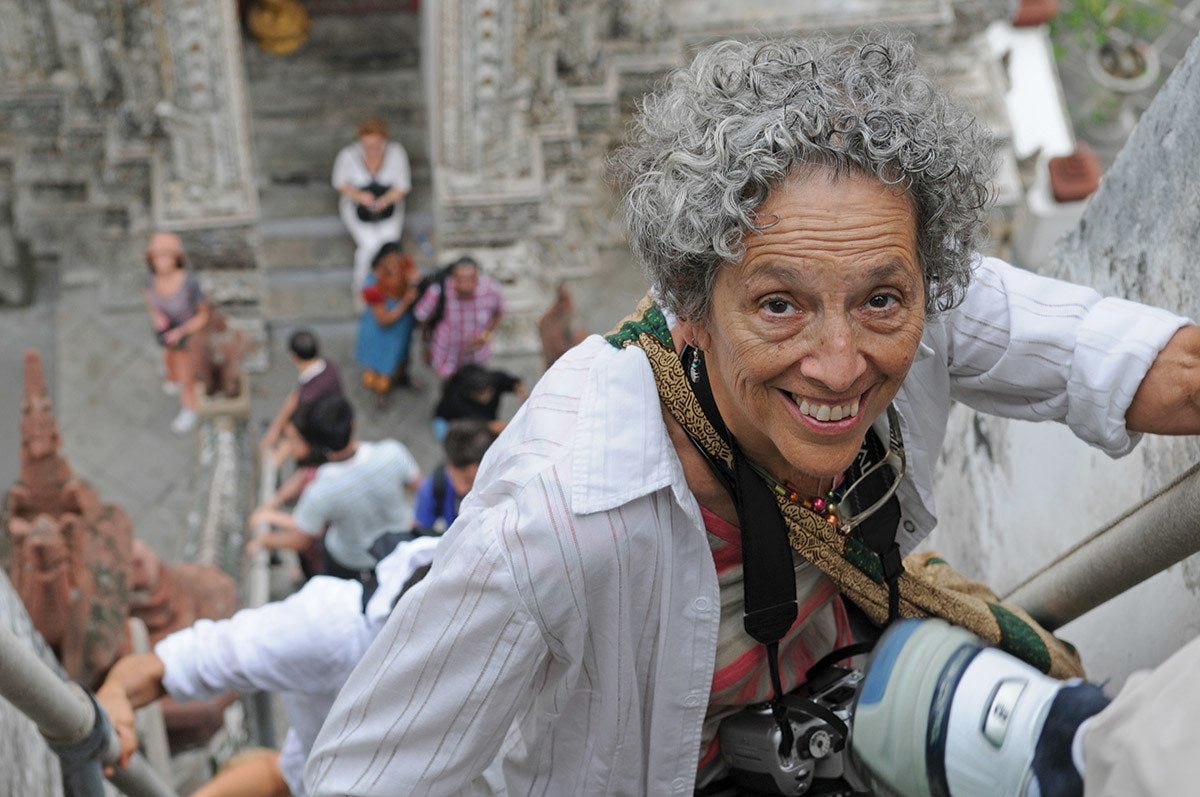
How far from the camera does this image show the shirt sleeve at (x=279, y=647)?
3.46 meters

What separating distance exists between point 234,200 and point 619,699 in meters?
6.84

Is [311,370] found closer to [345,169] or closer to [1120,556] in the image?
[345,169]

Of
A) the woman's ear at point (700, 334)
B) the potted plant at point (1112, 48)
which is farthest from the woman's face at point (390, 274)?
the woman's ear at point (700, 334)

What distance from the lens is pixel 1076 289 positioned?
8.55ft

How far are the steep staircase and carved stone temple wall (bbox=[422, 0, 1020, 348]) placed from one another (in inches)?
23.8

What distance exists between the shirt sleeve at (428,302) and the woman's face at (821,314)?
5.88 m

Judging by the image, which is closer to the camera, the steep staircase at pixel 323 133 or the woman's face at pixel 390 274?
the woman's face at pixel 390 274

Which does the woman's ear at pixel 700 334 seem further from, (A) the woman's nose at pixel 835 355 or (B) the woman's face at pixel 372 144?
(B) the woman's face at pixel 372 144

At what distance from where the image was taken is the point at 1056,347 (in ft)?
8.42

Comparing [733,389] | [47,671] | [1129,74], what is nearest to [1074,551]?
[733,389]

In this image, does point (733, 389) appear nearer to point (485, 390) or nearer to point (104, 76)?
point (485, 390)

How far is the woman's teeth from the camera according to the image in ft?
7.66

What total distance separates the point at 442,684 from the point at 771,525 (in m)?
0.57

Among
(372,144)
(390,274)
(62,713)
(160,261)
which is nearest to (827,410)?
(62,713)
